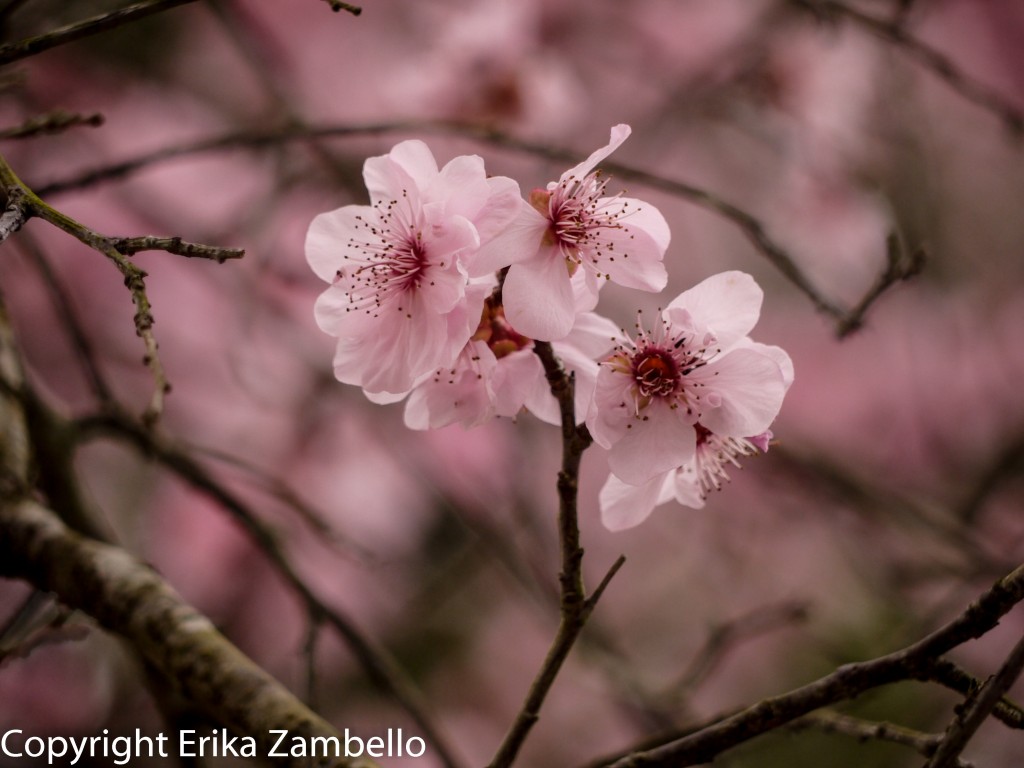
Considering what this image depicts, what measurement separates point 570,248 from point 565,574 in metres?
0.17

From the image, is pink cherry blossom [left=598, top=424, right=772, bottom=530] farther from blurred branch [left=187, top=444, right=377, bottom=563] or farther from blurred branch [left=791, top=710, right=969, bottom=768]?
blurred branch [left=187, top=444, right=377, bottom=563]

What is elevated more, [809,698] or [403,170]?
[403,170]

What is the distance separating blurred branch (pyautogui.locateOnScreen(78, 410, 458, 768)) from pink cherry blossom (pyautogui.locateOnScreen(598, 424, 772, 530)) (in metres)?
0.34

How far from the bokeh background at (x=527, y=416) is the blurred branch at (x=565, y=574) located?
450 mm

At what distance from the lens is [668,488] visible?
0.51 m

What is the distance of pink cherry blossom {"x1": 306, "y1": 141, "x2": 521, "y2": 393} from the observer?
0.43 m

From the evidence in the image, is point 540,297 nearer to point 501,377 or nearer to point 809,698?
point 501,377

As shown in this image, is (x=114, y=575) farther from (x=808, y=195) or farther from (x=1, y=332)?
(x=808, y=195)

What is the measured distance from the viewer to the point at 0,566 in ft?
2.15

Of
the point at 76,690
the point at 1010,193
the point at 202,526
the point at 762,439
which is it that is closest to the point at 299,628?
the point at 202,526

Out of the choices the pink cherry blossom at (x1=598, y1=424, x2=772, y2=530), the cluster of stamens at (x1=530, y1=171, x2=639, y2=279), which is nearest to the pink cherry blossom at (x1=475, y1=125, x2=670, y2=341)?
the cluster of stamens at (x1=530, y1=171, x2=639, y2=279)

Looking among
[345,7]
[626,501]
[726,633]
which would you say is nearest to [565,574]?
[626,501]

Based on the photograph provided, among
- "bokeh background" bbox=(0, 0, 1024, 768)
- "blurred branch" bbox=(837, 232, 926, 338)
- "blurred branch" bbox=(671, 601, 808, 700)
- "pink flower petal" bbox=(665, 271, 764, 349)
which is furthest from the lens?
"bokeh background" bbox=(0, 0, 1024, 768)

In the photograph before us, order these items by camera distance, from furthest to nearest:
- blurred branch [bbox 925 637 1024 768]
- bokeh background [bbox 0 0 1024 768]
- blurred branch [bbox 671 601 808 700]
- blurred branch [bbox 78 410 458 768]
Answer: bokeh background [bbox 0 0 1024 768], blurred branch [bbox 671 601 808 700], blurred branch [bbox 78 410 458 768], blurred branch [bbox 925 637 1024 768]
